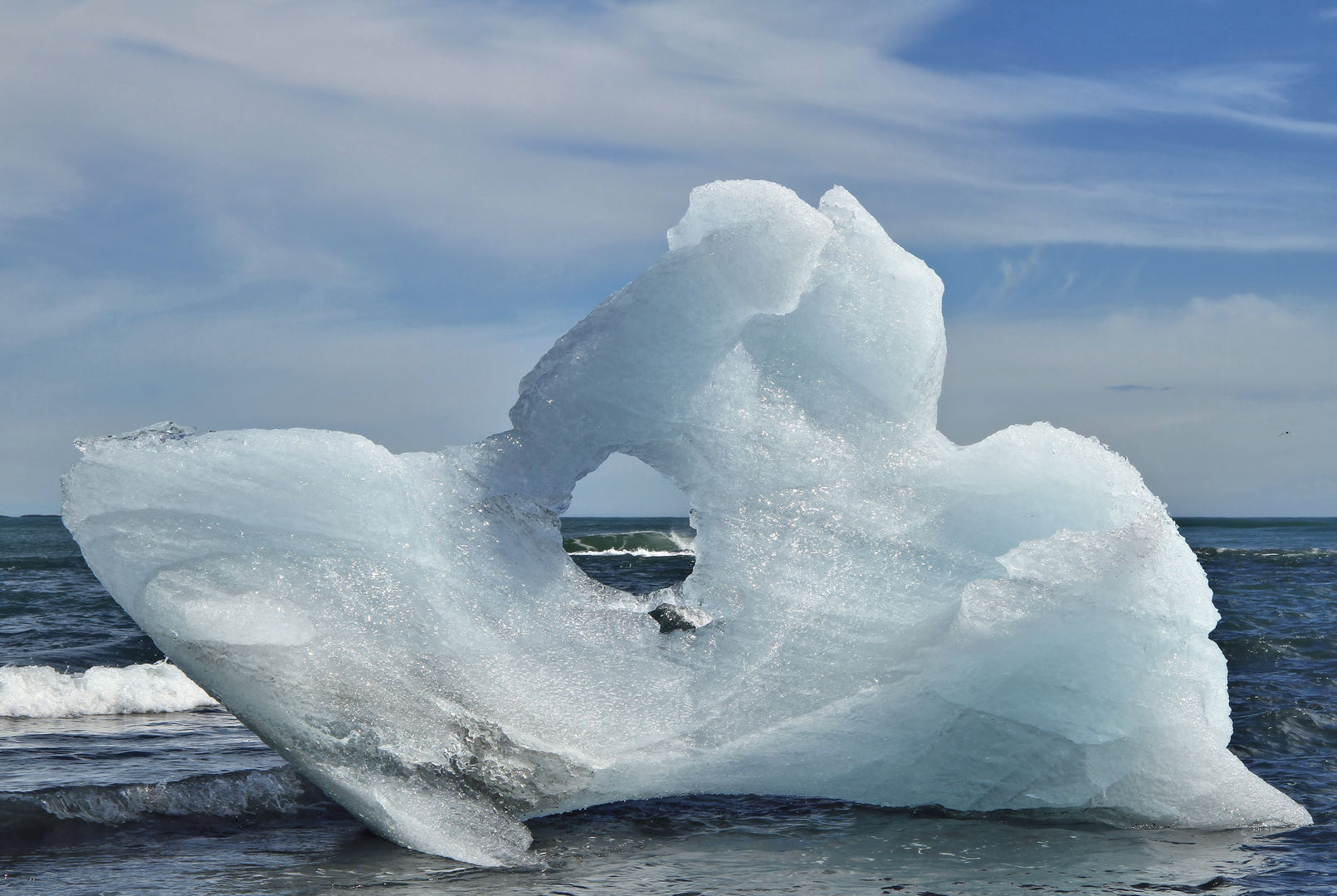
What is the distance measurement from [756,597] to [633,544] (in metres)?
47.2

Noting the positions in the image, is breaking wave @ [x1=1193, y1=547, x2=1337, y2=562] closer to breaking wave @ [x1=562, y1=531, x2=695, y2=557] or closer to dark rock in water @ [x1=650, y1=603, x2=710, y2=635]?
breaking wave @ [x1=562, y1=531, x2=695, y2=557]

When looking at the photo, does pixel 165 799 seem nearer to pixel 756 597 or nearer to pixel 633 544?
pixel 756 597

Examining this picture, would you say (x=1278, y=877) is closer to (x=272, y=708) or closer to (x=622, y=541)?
(x=272, y=708)

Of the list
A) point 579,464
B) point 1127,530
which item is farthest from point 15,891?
point 1127,530

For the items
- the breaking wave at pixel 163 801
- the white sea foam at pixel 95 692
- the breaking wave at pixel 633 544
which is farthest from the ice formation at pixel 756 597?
the breaking wave at pixel 633 544

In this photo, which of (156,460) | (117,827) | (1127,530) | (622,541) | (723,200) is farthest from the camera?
(622,541)

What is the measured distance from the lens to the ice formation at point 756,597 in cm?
517

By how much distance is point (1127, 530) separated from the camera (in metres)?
5.35

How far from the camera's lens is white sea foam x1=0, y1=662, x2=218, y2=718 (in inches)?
401

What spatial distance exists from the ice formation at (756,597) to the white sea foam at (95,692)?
19.9 feet

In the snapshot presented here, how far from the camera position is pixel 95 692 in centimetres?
1063

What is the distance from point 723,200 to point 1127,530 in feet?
8.72

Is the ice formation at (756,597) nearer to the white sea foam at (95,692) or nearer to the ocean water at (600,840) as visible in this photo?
the ocean water at (600,840)

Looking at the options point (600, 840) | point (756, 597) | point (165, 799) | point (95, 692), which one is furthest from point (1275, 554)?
point (165, 799)
